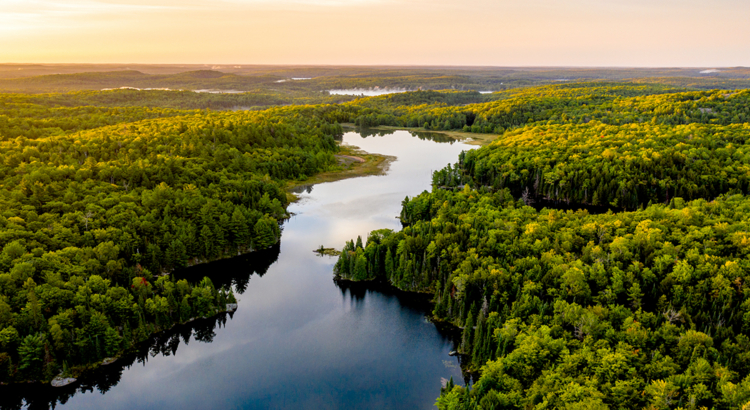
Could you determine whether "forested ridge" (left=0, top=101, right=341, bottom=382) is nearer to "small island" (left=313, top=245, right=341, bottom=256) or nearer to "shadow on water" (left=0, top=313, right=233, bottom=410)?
"shadow on water" (left=0, top=313, right=233, bottom=410)

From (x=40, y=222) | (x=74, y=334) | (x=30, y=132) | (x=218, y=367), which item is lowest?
(x=218, y=367)

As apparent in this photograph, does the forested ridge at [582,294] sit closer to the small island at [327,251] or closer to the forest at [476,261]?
the forest at [476,261]

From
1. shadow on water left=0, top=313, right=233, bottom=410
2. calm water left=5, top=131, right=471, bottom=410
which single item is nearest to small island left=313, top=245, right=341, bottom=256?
calm water left=5, top=131, right=471, bottom=410

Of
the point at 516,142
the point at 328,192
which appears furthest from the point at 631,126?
the point at 328,192

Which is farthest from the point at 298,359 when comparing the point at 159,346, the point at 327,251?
the point at 327,251

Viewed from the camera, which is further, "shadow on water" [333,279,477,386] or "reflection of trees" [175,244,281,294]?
"reflection of trees" [175,244,281,294]

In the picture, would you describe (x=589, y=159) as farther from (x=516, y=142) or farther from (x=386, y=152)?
(x=386, y=152)

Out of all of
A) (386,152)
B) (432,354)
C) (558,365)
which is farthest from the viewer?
(386,152)

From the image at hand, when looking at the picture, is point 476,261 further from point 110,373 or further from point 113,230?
point 113,230
